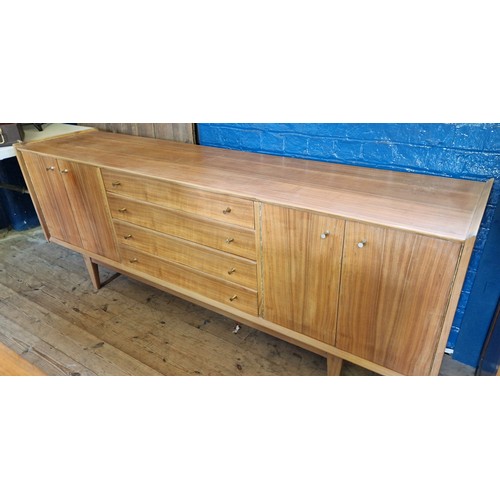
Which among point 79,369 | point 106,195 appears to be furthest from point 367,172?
point 79,369

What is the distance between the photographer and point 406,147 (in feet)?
5.34

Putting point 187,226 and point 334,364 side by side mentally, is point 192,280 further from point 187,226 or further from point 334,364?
point 334,364

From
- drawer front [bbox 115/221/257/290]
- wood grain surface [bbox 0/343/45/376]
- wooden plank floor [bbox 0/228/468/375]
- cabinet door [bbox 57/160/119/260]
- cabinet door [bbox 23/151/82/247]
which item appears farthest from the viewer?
cabinet door [bbox 23/151/82/247]

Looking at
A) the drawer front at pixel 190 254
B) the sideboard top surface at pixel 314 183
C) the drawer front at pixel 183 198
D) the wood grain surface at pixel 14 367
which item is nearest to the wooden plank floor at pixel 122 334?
the drawer front at pixel 190 254

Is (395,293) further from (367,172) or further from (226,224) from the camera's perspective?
(226,224)

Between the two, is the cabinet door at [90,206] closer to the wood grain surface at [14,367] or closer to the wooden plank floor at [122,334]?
the wooden plank floor at [122,334]

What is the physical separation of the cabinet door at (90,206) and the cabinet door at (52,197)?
0.17 ft

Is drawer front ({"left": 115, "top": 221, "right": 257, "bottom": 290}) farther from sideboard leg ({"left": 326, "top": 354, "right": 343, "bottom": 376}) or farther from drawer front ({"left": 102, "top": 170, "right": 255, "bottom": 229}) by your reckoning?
sideboard leg ({"left": 326, "top": 354, "right": 343, "bottom": 376})

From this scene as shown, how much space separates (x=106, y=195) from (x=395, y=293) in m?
1.48

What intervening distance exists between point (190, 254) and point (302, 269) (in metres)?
0.61

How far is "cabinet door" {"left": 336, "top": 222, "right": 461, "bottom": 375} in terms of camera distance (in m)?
1.24

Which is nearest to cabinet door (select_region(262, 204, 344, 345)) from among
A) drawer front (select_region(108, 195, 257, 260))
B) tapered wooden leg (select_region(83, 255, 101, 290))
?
drawer front (select_region(108, 195, 257, 260))

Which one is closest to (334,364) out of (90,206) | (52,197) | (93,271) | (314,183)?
(314,183)

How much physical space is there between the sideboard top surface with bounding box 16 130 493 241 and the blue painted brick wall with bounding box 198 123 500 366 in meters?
0.05
